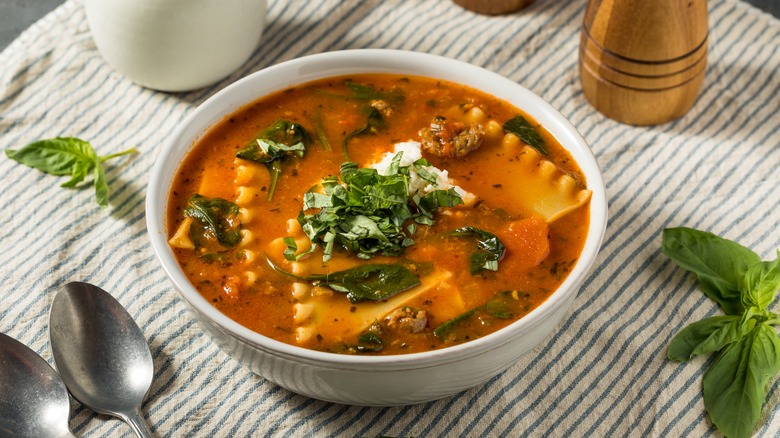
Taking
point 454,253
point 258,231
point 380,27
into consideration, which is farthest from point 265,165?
point 380,27

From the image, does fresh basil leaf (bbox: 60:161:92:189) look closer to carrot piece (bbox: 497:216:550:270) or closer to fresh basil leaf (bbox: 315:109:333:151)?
fresh basil leaf (bbox: 315:109:333:151)

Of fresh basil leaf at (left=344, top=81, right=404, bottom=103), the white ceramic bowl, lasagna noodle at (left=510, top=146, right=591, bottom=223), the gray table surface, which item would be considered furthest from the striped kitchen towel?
fresh basil leaf at (left=344, top=81, right=404, bottom=103)

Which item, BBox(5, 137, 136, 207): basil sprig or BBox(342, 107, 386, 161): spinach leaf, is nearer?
BBox(342, 107, 386, 161): spinach leaf

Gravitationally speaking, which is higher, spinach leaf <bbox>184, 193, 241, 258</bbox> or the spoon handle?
spinach leaf <bbox>184, 193, 241, 258</bbox>

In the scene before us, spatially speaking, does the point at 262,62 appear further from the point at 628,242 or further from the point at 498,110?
the point at 628,242

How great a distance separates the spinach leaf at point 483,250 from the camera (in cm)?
344

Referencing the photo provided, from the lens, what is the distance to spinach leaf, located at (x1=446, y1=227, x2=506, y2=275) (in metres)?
3.44

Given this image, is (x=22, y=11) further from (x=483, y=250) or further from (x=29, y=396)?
(x=483, y=250)

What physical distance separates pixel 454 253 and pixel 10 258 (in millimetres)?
2070

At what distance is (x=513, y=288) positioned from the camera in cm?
339

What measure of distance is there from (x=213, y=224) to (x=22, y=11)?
318cm

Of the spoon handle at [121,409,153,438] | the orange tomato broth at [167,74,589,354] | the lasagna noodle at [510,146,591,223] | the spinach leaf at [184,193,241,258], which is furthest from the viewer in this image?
the lasagna noodle at [510,146,591,223]

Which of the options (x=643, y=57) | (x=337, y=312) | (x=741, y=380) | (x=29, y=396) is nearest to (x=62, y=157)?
(x=29, y=396)

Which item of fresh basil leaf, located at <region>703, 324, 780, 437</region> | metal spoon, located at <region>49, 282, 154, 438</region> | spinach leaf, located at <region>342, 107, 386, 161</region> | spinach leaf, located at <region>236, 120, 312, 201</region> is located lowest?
fresh basil leaf, located at <region>703, 324, 780, 437</region>
